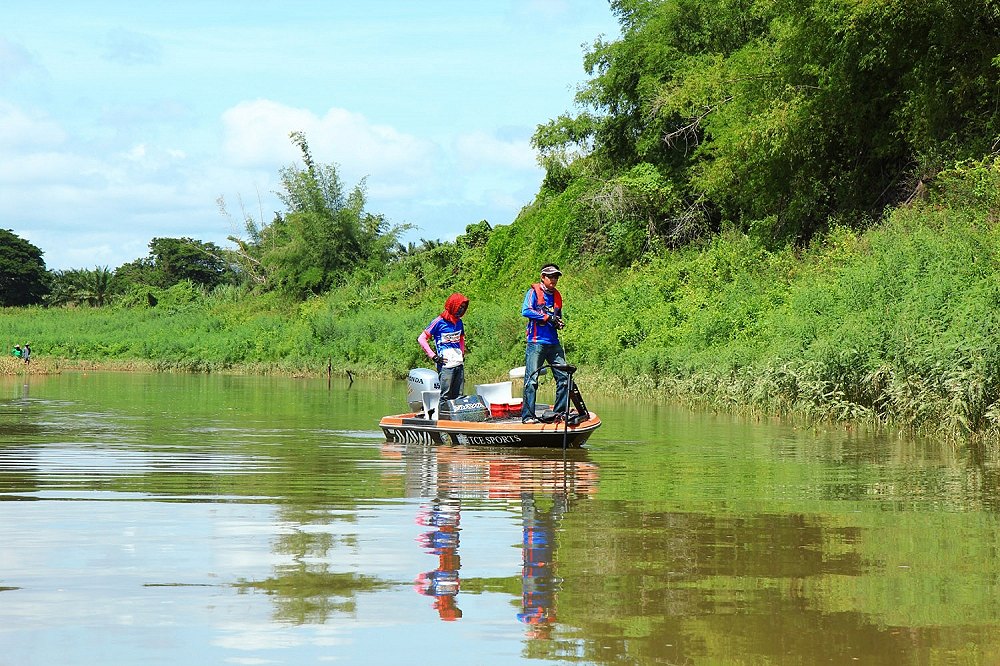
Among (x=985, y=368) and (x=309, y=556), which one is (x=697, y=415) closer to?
(x=985, y=368)

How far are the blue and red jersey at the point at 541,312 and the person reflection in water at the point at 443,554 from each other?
539 centimetres

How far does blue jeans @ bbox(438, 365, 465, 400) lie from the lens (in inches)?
669

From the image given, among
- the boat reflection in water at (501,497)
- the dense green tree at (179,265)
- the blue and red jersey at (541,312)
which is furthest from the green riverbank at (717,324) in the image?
the dense green tree at (179,265)

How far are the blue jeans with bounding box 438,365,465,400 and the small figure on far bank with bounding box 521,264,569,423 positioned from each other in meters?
1.13

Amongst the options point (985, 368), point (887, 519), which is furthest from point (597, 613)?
point (985, 368)

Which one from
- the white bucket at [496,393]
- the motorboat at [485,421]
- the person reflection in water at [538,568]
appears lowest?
the person reflection in water at [538,568]

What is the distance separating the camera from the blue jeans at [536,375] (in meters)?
15.9

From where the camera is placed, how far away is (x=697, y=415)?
22.6 m

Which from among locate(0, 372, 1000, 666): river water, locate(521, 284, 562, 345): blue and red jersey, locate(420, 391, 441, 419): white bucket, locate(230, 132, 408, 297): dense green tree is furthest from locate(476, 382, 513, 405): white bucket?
locate(230, 132, 408, 297): dense green tree

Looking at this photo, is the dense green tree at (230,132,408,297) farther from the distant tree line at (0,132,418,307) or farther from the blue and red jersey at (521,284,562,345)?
the blue and red jersey at (521,284,562,345)

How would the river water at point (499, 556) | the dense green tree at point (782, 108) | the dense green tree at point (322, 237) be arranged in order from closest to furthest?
the river water at point (499, 556) < the dense green tree at point (782, 108) < the dense green tree at point (322, 237)

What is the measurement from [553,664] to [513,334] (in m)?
34.4

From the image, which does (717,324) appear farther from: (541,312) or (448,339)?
(541,312)

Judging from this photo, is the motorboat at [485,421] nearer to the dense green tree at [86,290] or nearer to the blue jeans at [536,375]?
the blue jeans at [536,375]
